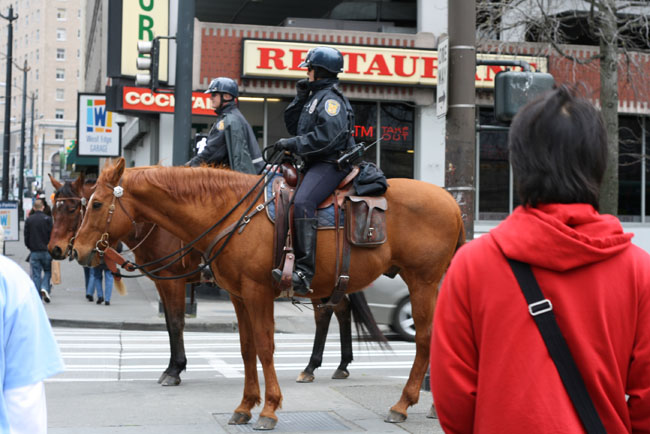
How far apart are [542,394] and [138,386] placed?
7223mm

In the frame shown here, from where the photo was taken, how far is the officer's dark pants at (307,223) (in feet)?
22.6

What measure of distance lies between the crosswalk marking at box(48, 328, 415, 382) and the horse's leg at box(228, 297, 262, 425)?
1.97m

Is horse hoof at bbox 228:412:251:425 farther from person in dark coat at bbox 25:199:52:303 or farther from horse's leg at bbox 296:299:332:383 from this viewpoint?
person in dark coat at bbox 25:199:52:303

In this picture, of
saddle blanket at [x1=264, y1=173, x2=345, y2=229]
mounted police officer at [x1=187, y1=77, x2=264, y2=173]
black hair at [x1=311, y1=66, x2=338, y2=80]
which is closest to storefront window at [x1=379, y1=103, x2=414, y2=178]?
mounted police officer at [x1=187, y1=77, x2=264, y2=173]

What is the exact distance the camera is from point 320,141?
698cm

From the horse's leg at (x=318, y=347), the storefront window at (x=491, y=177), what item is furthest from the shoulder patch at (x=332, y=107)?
the storefront window at (x=491, y=177)

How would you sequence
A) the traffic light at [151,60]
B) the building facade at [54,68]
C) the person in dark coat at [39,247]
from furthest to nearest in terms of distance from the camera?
1. the building facade at [54,68]
2. the person in dark coat at [39,247]
3. the traffic light at [151,60]

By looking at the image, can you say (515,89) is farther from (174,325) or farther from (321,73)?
(174,325)

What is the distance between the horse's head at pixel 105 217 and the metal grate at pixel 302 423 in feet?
5.93

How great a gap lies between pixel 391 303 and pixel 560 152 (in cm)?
A: 1122

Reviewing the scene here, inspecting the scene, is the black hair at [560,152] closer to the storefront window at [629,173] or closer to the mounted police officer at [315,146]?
the mounted police officer at [315,146]

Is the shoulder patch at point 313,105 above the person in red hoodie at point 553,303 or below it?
above

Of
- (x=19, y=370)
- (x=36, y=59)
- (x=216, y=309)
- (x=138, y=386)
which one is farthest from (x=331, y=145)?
(x=36, y=59)

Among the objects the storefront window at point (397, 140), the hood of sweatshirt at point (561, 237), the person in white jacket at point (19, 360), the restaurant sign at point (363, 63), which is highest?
the restaurant sign at point (363, 63)
